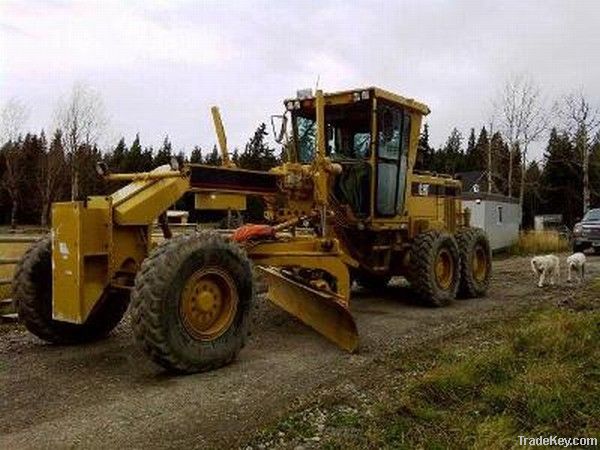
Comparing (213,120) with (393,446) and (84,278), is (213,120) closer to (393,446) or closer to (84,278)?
(84,278)

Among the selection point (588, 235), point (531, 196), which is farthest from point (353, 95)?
point (531, 196)

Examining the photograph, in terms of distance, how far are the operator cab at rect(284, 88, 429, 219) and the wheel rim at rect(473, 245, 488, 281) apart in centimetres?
212

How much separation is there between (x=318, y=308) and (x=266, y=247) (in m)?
0.84

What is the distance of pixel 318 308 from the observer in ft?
22.8

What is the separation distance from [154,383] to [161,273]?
85 centimetres

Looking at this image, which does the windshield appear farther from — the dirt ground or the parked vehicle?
the parked vehicle

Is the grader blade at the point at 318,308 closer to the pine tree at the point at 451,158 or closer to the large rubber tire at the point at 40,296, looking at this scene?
the large rubber tire at the point at 40,296

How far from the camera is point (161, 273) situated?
5117mm

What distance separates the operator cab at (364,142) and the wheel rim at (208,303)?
329 cm

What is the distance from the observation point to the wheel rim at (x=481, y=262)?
10.8 meters

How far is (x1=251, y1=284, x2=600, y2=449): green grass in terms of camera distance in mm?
4105

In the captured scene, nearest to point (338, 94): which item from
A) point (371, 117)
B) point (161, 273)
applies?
point (371, 117)

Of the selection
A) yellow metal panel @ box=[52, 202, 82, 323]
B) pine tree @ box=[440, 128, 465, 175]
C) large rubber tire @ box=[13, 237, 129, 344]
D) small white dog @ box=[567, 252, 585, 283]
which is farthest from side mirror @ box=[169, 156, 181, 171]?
Answer: pine tree @ box=[440, 128, 465, 175]

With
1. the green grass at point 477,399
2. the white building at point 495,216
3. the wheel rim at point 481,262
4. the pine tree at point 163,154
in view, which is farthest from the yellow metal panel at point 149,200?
the pine tree at point 163,154
